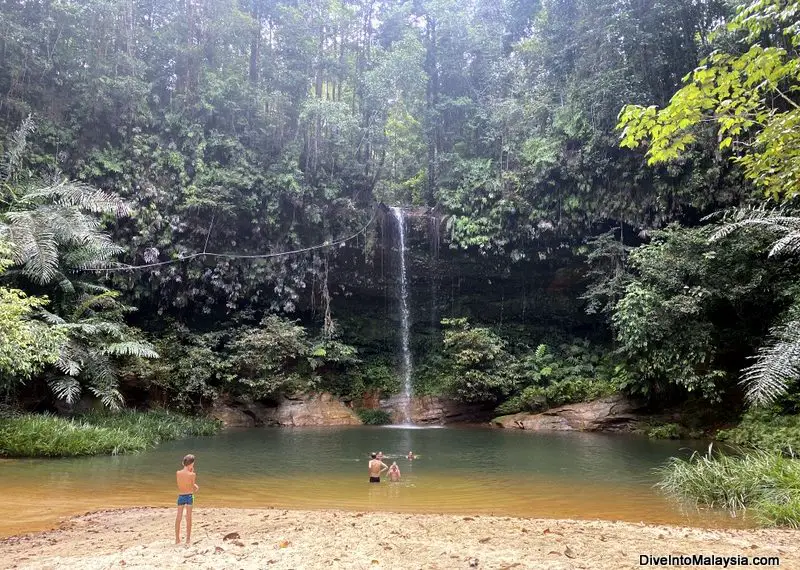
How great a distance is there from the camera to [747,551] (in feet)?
12.6

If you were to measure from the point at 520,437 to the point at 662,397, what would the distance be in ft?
15.4

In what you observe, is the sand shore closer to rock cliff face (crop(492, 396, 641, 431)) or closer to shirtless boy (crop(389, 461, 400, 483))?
shirtless boy (crop(389, 461, 400, 483))

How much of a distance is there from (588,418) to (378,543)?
1278 cm

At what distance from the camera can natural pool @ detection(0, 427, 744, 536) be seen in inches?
243

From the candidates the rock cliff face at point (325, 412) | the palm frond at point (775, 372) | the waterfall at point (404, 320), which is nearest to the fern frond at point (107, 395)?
the rock cliff face at point (325, 412)

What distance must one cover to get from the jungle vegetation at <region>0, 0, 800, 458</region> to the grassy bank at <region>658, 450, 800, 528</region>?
6675mm

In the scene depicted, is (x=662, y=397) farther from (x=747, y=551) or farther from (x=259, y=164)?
(x=259, y=164)

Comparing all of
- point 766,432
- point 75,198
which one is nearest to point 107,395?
point 75,198

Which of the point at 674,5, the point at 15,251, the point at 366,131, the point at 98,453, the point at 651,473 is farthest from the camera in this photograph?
the point at 366,131

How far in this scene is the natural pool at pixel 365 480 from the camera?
6176 millimetres

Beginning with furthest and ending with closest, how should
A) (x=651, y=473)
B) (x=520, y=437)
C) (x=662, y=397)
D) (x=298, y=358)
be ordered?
(x=298, y=358) → (x=662, y=397) → (x=520, y=437) → (x=651, y=473)

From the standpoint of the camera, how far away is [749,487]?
593cm

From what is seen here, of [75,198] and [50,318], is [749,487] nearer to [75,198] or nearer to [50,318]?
[50,318]

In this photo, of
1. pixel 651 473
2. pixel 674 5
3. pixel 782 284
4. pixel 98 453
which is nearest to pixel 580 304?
pixel 782 284
